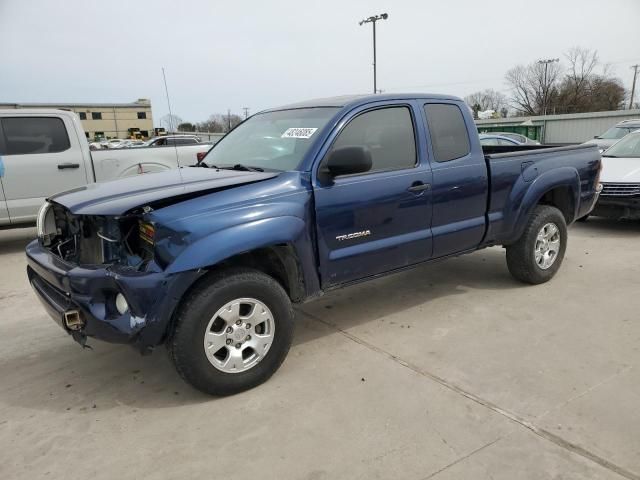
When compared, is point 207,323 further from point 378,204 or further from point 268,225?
point 378,204

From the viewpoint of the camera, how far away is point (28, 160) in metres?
7.10

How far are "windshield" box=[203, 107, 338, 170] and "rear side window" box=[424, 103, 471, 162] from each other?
3.09ft

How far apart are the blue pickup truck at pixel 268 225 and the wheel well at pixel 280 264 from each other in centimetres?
1

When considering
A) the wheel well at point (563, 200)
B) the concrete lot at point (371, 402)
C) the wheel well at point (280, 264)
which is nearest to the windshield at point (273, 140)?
the wheel well at point (280, 264)

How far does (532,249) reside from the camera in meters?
4.96

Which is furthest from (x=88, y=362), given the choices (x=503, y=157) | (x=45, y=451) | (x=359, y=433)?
(x=503, y=157)

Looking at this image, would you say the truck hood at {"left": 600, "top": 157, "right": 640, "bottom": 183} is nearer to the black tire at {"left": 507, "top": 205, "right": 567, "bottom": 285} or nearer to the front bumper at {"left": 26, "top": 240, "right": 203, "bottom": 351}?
the black tire at {"left": 507, "top": 205, "right": 567, "bottom": 285}

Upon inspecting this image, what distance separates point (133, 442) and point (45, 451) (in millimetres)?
463

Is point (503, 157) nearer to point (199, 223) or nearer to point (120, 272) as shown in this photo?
point (199, 223)

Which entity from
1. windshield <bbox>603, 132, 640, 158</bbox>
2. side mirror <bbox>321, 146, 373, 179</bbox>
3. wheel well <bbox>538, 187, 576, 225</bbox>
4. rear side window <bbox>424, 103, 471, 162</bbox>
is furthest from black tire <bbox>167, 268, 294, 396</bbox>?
windshield <bbox>603, 132, 640, 158</bbox>

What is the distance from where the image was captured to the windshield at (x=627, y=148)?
340 inches

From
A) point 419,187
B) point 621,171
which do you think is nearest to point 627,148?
point 621,171

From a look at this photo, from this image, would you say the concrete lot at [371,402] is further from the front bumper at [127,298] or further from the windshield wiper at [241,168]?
the windshield wiper at [241,168]

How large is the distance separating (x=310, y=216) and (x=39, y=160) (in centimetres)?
552
